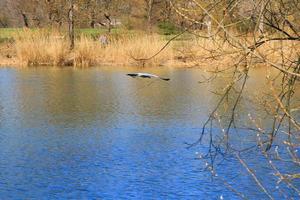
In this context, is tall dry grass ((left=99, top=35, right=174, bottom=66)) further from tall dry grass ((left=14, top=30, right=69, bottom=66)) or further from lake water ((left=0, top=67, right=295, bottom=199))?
lake water ((left=0, top=67, right=295, bottom=199))

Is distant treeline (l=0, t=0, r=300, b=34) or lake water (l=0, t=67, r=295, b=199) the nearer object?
lake water (l=0, t=67, r=295, b=199)

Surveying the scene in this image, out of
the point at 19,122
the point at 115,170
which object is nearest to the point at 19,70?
the point at 19,122

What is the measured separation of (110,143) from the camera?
6.36m

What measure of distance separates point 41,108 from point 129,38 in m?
7.12

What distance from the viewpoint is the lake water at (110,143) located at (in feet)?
15.8

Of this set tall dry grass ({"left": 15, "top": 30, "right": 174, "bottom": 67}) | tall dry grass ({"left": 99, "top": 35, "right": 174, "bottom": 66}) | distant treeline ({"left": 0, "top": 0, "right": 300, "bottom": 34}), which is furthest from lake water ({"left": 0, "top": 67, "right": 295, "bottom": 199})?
distant treeline ({"left": 0, "top": 0, "right": 300, "bottom": 34})

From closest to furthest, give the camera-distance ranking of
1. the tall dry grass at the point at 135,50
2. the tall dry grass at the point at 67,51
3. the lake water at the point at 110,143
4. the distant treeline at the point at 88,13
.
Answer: the lake water at the point at 110,143, the tall dry grass at the point at 135,50, the tall dry grass at the point at 67,51, the distant treeline at the point at 88,13

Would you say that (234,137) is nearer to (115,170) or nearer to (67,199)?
(115,170)

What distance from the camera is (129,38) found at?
50.9 feet

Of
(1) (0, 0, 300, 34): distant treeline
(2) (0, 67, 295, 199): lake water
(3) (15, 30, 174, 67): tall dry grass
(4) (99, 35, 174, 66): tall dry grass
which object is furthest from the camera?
(1) (0, 0, 300, 34): distant treeline

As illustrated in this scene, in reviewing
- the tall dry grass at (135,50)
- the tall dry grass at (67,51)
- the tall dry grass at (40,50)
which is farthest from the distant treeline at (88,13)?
the tall dry grass at (40,50)

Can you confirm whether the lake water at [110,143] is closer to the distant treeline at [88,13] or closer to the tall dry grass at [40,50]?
the tall dry grass at [40,50]

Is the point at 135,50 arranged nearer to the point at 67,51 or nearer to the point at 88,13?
the point at 67,51

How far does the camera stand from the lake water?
481cm
